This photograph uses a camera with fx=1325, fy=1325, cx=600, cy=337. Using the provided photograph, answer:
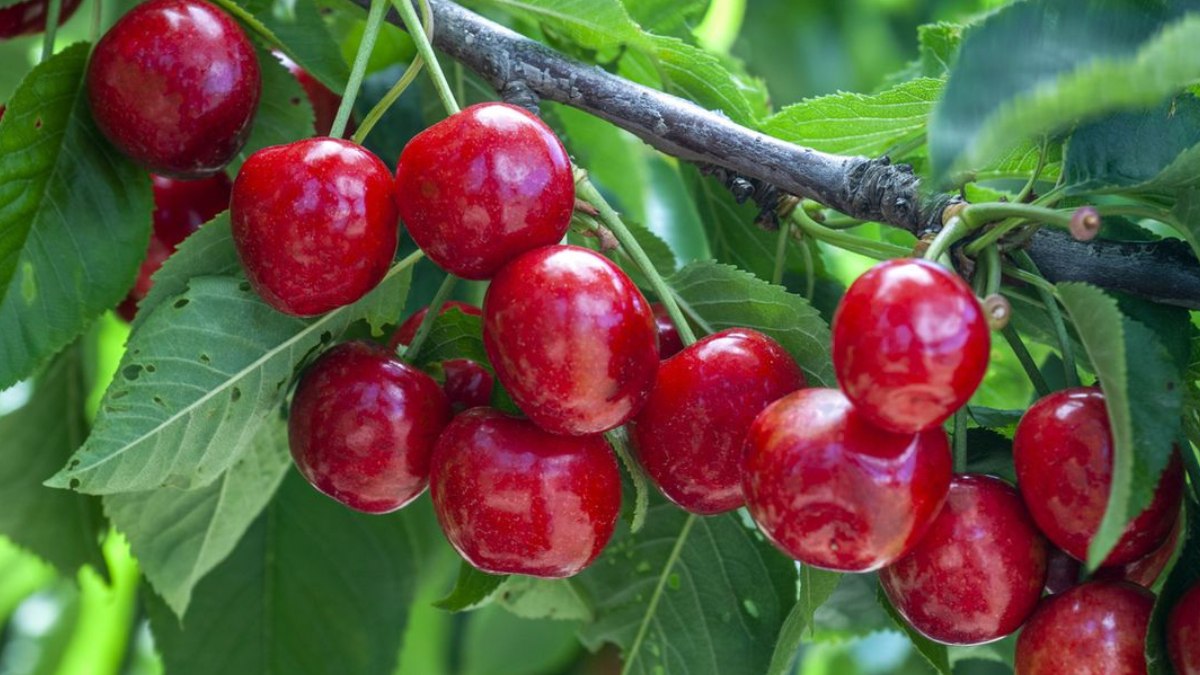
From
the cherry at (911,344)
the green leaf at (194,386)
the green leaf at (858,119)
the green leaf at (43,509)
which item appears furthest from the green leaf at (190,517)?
the cherry at (911,344)

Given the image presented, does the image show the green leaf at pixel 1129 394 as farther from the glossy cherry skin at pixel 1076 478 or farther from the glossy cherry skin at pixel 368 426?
the glossy cherry skin at pixel 368 426

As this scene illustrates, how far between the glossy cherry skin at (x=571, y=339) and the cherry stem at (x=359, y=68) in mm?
166

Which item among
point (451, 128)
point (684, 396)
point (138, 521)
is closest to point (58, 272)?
point (138, 521)

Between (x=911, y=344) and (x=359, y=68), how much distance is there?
41 centimetres

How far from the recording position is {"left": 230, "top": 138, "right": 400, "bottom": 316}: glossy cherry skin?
737 millimetres

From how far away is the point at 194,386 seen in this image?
793 millimetres

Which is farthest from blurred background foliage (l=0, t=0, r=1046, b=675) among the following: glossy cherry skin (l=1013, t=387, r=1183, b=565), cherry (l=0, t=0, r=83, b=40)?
glossy cherry skin (l=1013, t=387, r=1183, b=565)

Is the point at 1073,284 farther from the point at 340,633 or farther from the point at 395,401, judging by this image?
the point at 340,633

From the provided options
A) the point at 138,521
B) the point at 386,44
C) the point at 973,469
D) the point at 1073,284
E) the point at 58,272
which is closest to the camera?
the point at 1073,284

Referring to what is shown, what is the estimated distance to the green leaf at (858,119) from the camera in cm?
89

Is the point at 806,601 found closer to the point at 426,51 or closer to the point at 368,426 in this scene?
the point at 368,426

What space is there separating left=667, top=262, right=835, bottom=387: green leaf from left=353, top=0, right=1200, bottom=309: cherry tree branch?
64 millimetres

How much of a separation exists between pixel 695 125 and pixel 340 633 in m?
0.72

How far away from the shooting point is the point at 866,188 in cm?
79
